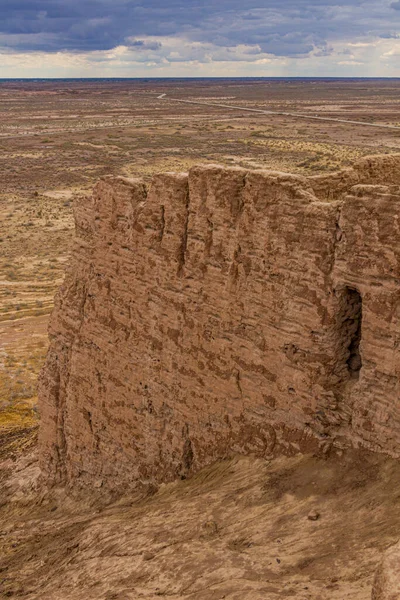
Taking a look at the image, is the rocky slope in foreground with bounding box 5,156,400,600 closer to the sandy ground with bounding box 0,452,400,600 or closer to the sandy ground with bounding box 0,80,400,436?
the sandy ground with bounding box 0,452,400,600

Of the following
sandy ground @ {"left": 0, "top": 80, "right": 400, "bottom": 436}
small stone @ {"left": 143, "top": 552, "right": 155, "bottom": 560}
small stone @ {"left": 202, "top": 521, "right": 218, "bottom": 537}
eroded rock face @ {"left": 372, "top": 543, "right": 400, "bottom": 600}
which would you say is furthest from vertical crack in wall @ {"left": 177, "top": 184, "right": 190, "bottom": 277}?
eroded rock face @ {"left": 372, "top": 543, "right": 400, "bottom": 600}

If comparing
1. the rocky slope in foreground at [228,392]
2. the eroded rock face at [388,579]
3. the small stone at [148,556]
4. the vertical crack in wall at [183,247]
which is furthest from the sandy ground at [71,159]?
the eroded rock face at [388,579]

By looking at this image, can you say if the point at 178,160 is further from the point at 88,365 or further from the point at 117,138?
the point at 88,365

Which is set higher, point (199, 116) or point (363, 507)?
point (199, 116)

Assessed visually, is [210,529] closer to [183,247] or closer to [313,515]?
[313,515]

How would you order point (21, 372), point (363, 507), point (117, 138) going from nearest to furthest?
1. point (363, 507)
2. point (21, 372)
3. point (117, 138)

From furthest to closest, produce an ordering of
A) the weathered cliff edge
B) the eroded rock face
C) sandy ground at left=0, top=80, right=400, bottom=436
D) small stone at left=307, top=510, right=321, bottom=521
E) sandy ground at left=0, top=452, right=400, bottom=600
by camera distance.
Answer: sandy ground at left=0, top=80, right=400, bottom=436, the weathered cliff edge, small stone at left=307, top=510, right=321, bottom=521, sandy ground at left=0, top=452, right=400, bottom=600, the eroded rock face

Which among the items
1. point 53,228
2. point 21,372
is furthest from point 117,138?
point 21,372
